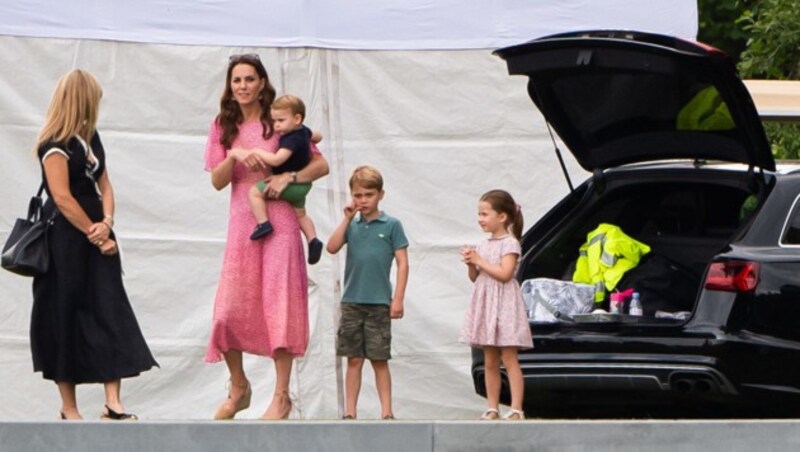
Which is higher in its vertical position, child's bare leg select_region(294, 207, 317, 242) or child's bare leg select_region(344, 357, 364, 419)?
child's bare leg select_region(294, 207, 317, 242)

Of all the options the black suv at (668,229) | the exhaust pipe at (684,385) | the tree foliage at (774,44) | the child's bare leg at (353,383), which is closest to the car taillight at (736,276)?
the black suv at (668,229)

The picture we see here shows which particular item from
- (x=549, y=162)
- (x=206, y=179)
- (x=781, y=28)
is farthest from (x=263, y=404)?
(x=781, y=28)

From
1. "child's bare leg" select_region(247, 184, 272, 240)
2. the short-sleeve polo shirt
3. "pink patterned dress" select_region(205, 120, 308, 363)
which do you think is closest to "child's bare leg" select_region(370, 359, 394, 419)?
the short-sleeve polo shirt

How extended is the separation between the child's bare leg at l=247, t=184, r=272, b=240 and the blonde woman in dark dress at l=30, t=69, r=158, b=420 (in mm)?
789

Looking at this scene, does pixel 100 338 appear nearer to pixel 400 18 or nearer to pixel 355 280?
pixel 355 280

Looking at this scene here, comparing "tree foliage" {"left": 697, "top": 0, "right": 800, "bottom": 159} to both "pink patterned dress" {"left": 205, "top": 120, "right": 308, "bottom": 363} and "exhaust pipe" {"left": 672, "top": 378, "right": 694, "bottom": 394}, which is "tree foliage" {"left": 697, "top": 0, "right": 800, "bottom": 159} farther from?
"exhaust pipe" {"left": 672, "top": 378, "right": 694, "bottom": 394}

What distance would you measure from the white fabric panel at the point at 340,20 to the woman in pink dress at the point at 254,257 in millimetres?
2171

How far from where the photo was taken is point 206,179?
12906 mm

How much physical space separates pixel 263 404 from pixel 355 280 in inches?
85.1

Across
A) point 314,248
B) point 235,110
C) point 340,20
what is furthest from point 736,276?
point 340,20

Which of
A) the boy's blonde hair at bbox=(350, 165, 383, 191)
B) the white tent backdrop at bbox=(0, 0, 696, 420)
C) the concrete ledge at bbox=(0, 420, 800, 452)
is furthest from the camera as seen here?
the white tent backdrop at bbox=(0, 0, 696, 420)

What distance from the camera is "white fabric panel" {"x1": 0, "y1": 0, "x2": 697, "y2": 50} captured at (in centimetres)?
1256

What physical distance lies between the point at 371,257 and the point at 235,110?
1.08 meters

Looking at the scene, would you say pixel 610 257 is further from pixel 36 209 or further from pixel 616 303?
pixel 36 209
